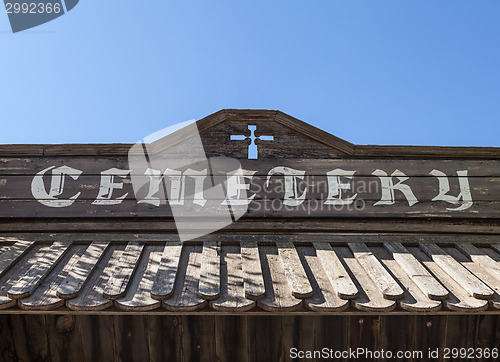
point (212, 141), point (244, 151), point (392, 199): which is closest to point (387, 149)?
point (392, 199)

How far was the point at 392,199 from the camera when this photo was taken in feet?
13.2

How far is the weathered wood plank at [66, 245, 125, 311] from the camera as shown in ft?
8.72

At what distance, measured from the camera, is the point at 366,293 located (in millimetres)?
2865

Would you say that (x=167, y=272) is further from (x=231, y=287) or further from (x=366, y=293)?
(x=366, y=293)

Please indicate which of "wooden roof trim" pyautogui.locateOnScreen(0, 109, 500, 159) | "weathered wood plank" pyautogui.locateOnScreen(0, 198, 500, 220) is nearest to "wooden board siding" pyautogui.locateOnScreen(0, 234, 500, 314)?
"weathered wood plank" pyautogui.locateOnScreen(0, 198, 500, 220)

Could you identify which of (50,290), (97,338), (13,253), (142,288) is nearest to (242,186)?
(142,288)

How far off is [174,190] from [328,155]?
1.83m

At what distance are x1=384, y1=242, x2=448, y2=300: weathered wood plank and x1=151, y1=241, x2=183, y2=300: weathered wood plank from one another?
81.0 inches

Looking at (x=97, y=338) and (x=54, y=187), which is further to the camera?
(x=54, y=187)

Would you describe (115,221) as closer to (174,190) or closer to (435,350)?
(174,190)

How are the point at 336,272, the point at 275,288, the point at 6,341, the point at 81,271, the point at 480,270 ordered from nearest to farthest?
the point at 275,288
the point at 81,271
the point at 336,272
the point at 480,270
the point at 6,341

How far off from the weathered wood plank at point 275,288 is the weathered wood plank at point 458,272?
144 centimetres

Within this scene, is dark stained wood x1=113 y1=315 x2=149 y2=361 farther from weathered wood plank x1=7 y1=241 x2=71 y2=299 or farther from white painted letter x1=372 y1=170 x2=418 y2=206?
white painted letter x1=372 y1=170 x2=418 y2=206

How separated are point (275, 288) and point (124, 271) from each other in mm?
1309
